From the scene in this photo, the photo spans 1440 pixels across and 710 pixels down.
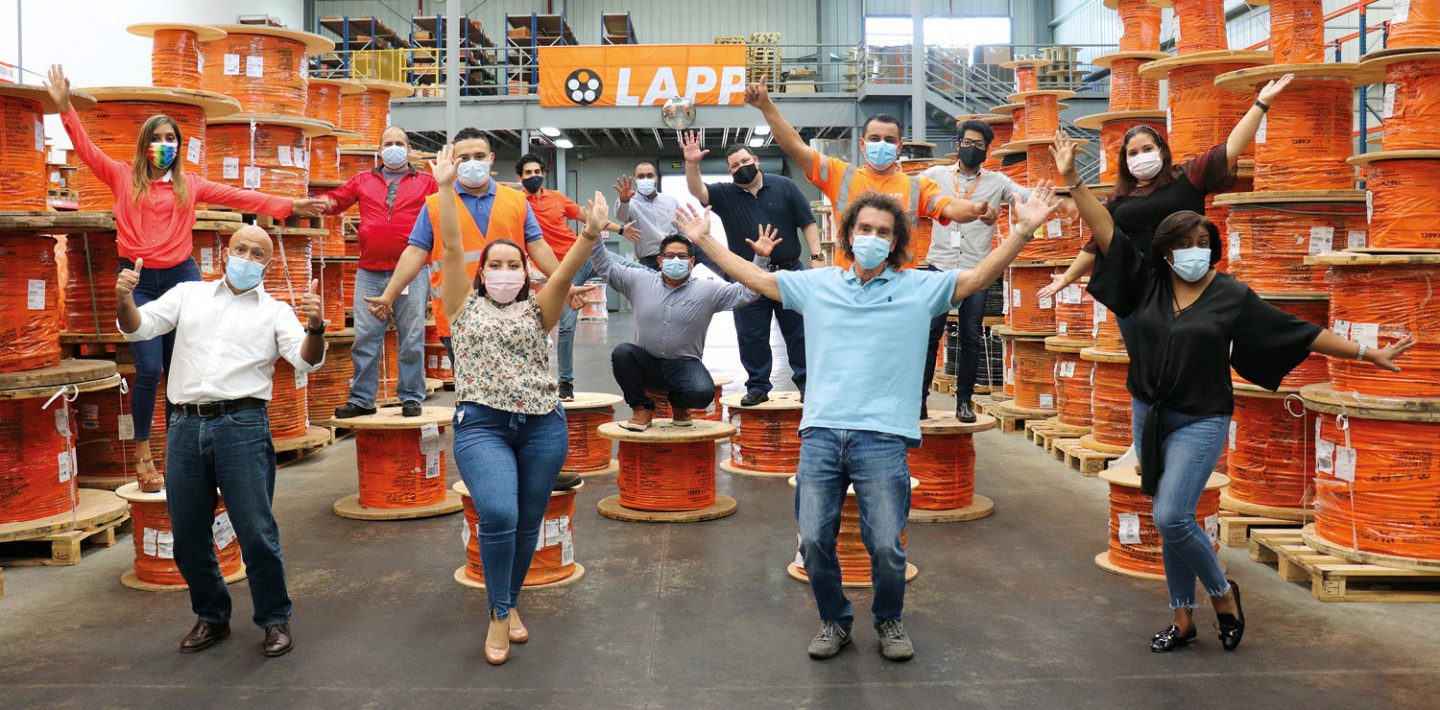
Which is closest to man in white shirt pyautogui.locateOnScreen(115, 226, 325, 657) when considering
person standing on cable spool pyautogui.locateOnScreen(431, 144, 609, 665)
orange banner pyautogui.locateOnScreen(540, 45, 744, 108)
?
person standing on cable spool pyautogui.locateOnScreen(431, 144, 609, 665)

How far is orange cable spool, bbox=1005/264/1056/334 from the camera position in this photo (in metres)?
10.1

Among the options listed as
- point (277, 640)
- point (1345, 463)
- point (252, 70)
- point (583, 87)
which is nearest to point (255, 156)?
point (252, 70)

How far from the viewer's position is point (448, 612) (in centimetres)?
504

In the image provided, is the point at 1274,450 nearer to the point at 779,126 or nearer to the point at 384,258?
the point at 779,126

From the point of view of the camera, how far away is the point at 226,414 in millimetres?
4297

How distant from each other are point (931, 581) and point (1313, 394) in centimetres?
209

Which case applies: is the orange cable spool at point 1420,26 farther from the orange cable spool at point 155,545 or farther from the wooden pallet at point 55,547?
the wooden pallet at point 55,547

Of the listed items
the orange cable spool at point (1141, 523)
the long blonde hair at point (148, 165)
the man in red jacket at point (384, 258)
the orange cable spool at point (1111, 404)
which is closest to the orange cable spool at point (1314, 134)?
the orange cable spool at point (1141, 523)

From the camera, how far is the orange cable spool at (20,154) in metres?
5.89

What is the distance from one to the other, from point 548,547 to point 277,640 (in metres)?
1.40

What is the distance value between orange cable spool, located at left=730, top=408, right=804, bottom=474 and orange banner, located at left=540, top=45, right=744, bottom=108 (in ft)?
48.4

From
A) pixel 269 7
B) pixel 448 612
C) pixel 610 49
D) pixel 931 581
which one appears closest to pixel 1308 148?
pixel 931 581

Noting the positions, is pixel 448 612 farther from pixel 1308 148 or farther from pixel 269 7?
pixel 269 7

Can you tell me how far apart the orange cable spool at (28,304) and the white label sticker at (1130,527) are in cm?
586
